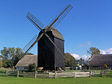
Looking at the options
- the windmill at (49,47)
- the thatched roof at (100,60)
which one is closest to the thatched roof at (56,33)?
the windmill at (49,47)

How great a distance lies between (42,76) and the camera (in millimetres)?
20750

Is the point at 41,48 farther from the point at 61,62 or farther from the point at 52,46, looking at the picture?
the point at 61,62

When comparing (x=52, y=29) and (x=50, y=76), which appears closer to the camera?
(x=50, y=76)

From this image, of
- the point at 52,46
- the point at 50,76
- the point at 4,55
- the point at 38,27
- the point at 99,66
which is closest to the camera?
the point at 50,76

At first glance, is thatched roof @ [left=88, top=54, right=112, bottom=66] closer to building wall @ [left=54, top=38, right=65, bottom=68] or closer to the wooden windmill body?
building wall @ [left=54, top=38, right=65, bottom=68]

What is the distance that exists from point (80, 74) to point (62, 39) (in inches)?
457

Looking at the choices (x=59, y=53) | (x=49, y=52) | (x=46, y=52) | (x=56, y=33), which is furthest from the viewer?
(x=56, y=33)

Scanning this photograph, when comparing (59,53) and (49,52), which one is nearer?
(49,52)

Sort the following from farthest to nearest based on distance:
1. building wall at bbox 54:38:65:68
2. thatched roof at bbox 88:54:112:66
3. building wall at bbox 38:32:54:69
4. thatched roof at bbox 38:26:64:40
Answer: thatched roof at bbox 88:54:112:66 < thatched roof at bbox 38:26:64:40 < building wall at bbox 54:38:65:68 < building wall at bbox 38:32:54:69

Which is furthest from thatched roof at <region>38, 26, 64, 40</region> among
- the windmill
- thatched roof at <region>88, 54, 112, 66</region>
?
thatched roof at <region>88, 54, 112, 66</region>

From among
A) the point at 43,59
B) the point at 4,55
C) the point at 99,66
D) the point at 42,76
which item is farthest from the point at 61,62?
the point at 4,55

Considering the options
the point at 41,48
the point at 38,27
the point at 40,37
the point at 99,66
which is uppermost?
the point at 38,27

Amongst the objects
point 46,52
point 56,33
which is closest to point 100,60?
point 56,33

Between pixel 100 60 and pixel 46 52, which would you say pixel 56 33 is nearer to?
pixel 46 52
